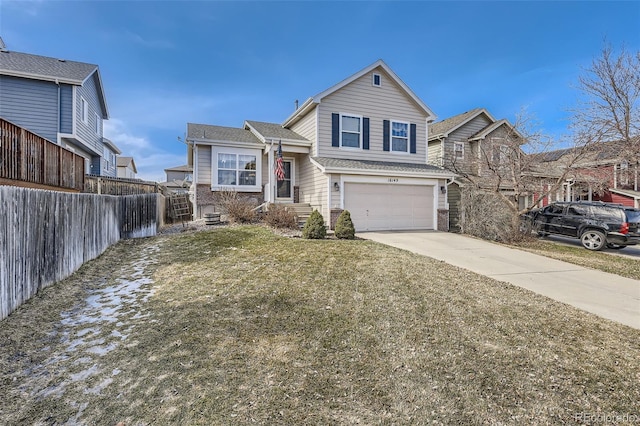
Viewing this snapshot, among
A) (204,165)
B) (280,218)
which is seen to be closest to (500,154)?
(280,218)

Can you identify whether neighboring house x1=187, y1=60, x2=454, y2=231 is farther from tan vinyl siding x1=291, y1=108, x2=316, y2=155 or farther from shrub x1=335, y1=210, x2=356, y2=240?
shrub x1=335, y1=210, x2=356, y2=240

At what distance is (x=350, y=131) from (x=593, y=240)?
10859 mm

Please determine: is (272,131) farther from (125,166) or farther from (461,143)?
(125,166)

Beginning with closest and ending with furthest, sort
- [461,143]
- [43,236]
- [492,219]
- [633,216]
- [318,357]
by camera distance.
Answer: [318,357], [43,236], [633,216], [492,219], [461,143]

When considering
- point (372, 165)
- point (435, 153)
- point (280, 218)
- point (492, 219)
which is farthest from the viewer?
point (435, 153)

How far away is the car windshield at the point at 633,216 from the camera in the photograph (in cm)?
1124

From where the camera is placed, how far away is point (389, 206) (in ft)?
45.9

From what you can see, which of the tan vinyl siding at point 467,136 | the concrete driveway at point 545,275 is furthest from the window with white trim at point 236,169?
the tan vinyl siding at point 467,136

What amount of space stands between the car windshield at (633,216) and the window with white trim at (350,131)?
10.7 meters

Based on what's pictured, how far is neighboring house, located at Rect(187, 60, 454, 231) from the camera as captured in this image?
13.5m

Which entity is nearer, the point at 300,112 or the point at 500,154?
the point at 500,154

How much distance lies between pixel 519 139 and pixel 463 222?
4472 millimetres

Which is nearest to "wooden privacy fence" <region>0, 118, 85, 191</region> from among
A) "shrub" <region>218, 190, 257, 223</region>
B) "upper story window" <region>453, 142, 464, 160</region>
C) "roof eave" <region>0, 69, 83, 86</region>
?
"shrub" <region>218, 190, 257, 223</region>

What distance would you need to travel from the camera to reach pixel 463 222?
14.2 meters
